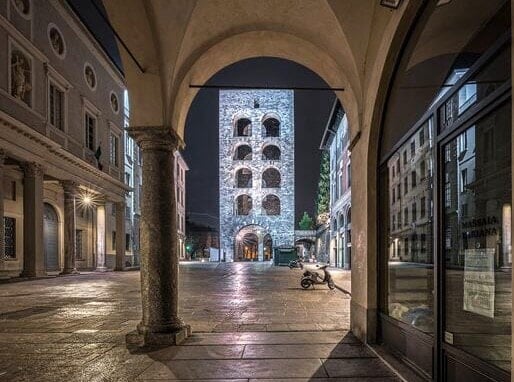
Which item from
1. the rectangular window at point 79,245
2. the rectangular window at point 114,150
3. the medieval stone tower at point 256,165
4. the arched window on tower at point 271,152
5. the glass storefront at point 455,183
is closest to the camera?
the glass storefront at point 455,183

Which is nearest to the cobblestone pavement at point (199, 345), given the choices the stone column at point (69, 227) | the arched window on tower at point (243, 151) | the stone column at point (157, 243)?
the stone column at point (157, 243)

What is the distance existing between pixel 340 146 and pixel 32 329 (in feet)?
105

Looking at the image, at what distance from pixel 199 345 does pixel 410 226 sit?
10.9ft

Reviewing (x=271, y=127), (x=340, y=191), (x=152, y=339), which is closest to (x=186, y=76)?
(x=152, y=339)

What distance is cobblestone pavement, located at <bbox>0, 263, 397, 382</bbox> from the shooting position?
17.4 ft

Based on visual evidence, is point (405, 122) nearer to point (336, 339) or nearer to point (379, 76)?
point (379, 76)

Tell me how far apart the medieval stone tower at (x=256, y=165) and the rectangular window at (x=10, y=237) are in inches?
1523

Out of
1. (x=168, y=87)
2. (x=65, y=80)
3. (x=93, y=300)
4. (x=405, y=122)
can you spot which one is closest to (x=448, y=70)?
(x=405, y=122)

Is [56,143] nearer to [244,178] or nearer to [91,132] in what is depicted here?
[91,132]

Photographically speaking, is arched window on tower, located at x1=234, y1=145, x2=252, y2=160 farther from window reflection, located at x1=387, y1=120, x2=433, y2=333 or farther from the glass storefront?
the glass storefront

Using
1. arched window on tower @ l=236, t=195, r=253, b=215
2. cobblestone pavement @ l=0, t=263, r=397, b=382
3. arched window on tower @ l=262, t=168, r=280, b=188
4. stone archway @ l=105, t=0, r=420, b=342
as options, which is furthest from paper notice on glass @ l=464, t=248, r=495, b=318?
arched window on tower @ l=262, t=168, r=280, b=188

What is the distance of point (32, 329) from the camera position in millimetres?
8141

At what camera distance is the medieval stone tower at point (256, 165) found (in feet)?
202

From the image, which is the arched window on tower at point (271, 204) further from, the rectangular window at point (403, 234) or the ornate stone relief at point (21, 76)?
the rectangular window at point (403, 234)
